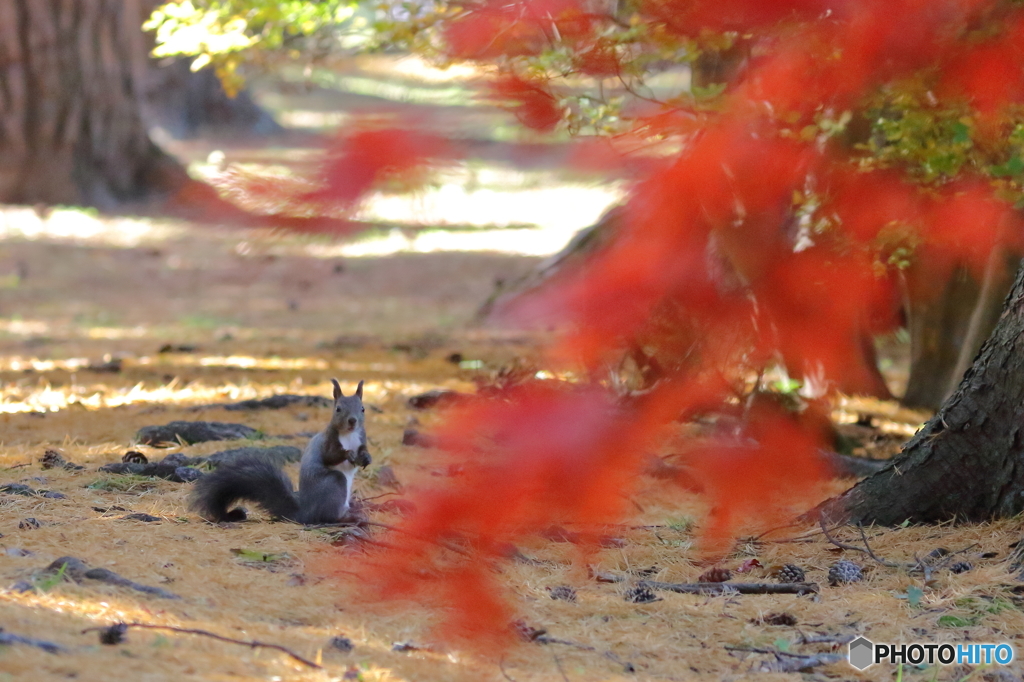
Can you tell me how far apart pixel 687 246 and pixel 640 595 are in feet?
5.24

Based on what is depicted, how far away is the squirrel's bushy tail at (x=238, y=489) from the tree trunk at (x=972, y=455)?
2.04m

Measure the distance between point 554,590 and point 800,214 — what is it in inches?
51.5

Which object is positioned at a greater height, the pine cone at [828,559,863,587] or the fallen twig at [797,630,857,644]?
the pine cone at [828,559,863,587]

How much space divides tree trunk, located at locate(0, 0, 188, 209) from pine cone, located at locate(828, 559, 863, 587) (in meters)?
11.9

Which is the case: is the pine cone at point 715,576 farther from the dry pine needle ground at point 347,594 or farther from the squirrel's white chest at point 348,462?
the squirrel's white chest at point 348,462

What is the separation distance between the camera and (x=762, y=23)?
1.83m

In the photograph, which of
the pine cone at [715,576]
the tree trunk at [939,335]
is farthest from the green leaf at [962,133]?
the tree trunk at [939,335]

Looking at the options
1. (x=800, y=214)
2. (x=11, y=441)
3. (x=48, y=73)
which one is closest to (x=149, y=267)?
(x=48, y=73)

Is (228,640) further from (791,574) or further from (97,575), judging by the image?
(791,574)

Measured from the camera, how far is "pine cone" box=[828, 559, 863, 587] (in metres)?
3.21

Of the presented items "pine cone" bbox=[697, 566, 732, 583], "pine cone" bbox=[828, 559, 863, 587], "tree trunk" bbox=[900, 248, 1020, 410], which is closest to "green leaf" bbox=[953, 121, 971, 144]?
"pine cone" bbox=[828, 559, 863, 587]

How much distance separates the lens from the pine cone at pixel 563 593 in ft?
10.1

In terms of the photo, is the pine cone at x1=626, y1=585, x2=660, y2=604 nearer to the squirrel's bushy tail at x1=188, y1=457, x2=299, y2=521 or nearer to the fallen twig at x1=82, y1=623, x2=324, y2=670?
the fallen twig at x1=82, y1=623, x2=324, y2=670

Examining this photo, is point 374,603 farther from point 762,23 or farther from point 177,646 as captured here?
point 762,23
